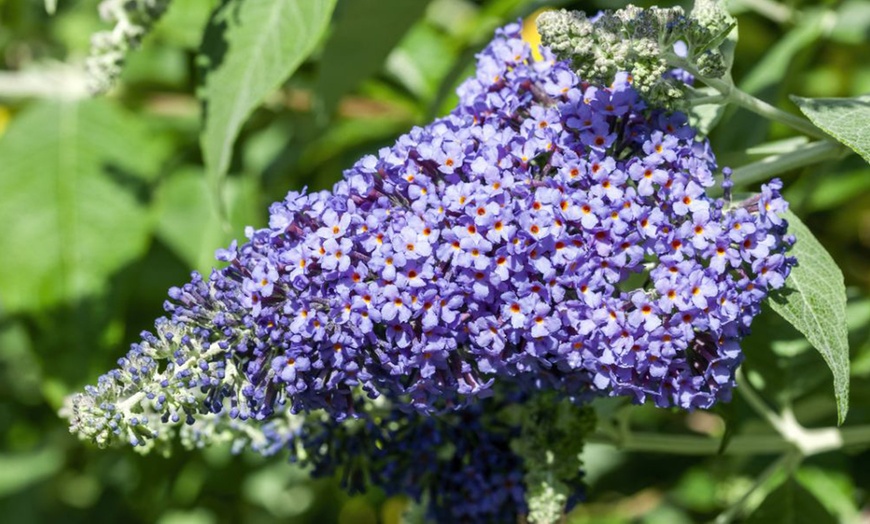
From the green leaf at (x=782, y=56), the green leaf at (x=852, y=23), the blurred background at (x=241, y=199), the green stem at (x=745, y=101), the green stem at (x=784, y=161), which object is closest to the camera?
the green stem at (x=745, y=101)

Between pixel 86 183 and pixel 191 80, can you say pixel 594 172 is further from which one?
pixel 191 80

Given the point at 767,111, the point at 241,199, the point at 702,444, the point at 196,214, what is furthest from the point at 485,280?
the point at 196,214

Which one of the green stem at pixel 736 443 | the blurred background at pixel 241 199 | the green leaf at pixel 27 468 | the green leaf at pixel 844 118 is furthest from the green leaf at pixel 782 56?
the green leaf at pixel 27 468

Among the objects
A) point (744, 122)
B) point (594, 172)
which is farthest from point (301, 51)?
point (744, 122)

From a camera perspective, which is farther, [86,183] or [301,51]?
[86,183]

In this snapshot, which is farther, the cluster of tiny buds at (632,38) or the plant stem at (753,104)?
the plant stem at (753,104)

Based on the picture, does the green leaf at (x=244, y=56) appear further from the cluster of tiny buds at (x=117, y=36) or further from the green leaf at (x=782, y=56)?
the green leaf at (x=782, y=56)

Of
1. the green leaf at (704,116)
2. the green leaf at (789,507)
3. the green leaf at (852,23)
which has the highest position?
the green leaf at (852,23)
